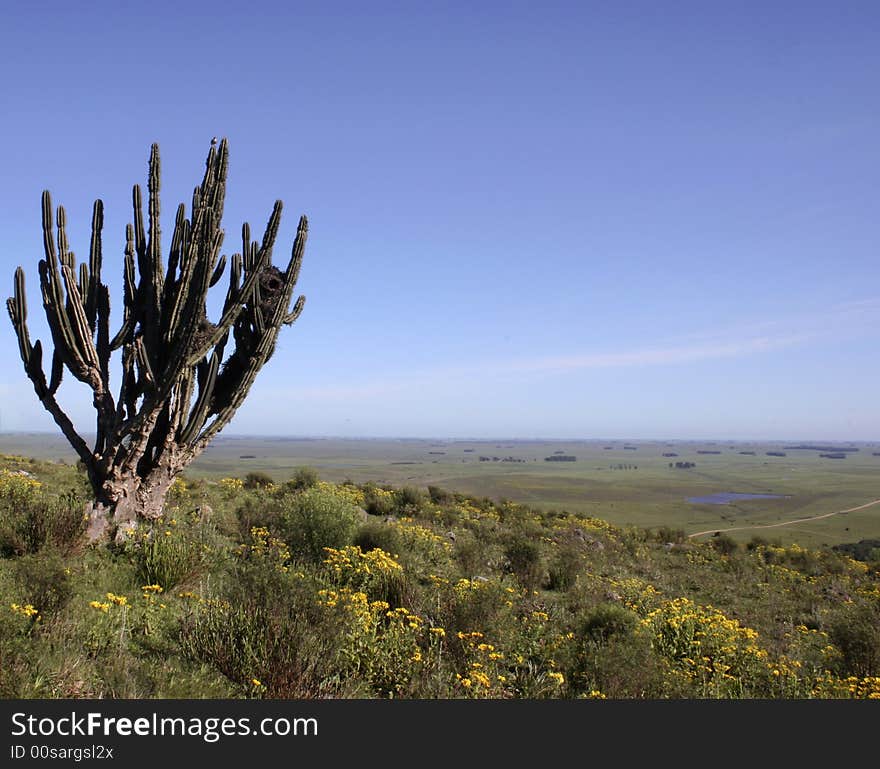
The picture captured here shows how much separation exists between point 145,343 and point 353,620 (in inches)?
230

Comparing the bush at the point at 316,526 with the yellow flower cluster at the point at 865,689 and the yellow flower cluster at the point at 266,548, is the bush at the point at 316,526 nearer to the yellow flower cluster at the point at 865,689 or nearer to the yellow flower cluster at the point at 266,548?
the yellow flower cluster at the point at 266,548

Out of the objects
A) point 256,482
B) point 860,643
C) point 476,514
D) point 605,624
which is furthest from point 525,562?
point 256,482

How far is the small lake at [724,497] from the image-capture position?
7347 centimetres

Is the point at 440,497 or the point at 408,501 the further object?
the point at 440,497

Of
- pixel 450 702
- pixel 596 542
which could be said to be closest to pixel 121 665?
pixel 450 702

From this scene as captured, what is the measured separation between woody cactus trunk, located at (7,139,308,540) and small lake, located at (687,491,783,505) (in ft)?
245

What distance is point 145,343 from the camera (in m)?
8.50

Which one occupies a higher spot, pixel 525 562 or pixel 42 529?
pixel 42 529

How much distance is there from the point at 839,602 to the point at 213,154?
17422 mm

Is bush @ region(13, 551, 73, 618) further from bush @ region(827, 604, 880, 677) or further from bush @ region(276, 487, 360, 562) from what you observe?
bush @ region(827, 604, 880, 677)

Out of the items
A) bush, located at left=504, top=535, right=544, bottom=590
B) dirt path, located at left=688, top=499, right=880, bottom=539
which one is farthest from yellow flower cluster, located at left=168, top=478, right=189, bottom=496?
dirt path, located at left=688, top=499, right=880, bottom=539

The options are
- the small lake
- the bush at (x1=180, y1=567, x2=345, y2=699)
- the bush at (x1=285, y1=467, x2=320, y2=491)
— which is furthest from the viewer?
the small lake

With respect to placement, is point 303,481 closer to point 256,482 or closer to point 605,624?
point 256,482

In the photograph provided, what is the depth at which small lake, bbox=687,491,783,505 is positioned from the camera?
7347cm
